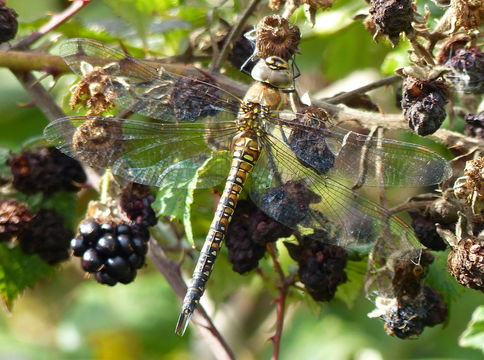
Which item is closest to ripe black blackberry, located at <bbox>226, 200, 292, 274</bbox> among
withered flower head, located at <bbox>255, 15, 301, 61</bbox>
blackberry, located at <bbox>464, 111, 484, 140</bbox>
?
withered flower head, located at <bbox>255, 15, 301, 61</bbox>

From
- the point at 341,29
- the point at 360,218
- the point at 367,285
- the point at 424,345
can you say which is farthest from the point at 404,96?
the point at 424,345

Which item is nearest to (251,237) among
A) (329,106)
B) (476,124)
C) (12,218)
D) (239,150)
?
(239,150)

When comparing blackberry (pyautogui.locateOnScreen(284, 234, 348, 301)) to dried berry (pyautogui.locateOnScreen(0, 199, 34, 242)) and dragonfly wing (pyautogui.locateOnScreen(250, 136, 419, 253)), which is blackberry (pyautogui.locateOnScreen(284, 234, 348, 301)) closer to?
dragonfly wing (pyautogui.locateOnScreen(250, 136, 419, 253))

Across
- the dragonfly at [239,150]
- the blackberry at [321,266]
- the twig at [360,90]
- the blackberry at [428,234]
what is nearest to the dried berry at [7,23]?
the dragonfly at [239,150]

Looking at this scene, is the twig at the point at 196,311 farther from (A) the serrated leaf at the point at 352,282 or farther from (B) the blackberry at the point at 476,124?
(B) the blackberry at the point at 476,124

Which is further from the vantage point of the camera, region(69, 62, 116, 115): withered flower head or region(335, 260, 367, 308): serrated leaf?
region(335, 260, 367, 308): serrated leaf

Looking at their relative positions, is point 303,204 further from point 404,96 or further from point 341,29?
point 341,29
